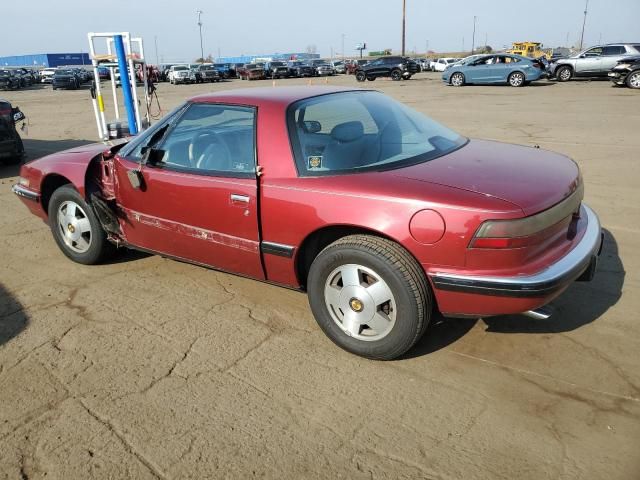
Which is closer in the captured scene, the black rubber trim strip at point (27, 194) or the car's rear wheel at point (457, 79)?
the black rubber trim strip at point (27, 194)

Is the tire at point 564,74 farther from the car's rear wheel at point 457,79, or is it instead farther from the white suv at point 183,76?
the white suv at point 183,76

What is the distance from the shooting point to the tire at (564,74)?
25.2 metres

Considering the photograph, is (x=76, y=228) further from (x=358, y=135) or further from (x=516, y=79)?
(x=516, y=79)

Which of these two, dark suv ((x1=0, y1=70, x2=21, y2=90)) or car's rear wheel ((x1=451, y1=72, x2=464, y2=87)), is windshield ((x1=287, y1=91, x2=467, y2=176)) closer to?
car's rear wheel ((x1=451, y1=72, x2=464, y2=87))

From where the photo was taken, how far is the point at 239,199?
3285 mm

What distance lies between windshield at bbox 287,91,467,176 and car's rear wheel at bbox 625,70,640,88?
20269 millimetres

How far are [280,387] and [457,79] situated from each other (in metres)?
25.1

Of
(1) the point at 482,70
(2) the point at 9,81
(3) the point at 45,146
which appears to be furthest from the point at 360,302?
(2) the point at 9,81

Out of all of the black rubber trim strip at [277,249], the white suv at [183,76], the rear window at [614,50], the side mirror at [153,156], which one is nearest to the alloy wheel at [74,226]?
the side mirror at [153,156]

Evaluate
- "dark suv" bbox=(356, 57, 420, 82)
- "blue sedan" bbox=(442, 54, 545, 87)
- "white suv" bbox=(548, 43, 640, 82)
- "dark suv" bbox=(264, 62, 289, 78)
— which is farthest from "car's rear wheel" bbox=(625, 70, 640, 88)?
"dark suv" bbox=(264, 62, 289, 78)

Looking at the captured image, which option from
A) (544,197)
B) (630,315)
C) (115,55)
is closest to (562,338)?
(630,315)

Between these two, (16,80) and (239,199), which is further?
(16,80)

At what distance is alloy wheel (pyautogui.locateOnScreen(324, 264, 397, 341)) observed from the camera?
2889mm

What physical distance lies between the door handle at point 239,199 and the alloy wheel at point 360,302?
0.73 metres
